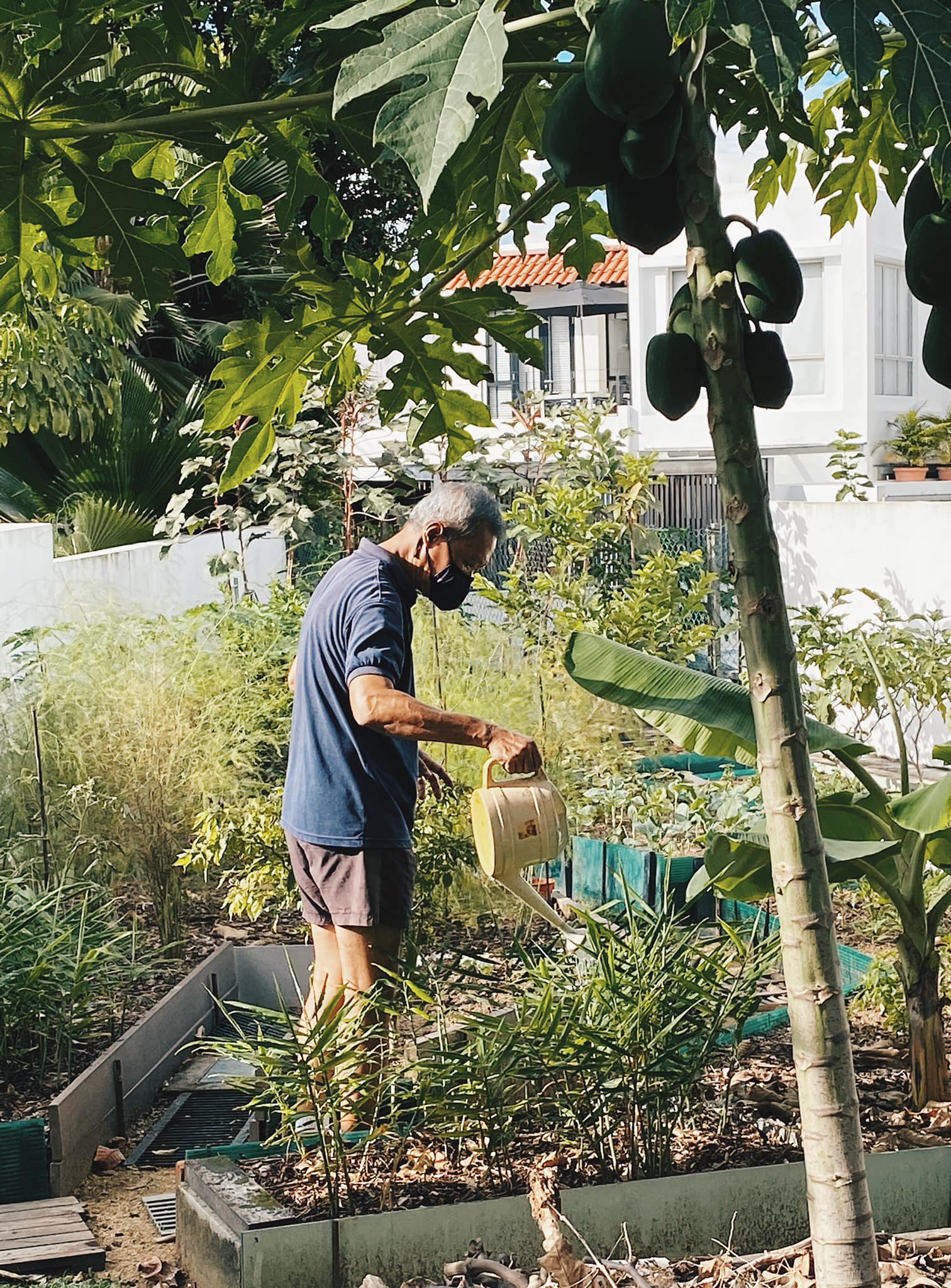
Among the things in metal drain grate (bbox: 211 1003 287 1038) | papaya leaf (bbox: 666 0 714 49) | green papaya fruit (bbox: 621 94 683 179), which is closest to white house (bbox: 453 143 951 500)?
metal drain grate (bbox: 211 1003 287 1038)

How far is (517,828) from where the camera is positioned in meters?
4.46

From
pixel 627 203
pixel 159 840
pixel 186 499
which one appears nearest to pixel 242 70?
pixel 627 203

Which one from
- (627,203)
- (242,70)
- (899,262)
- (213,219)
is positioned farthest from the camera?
(899,262)

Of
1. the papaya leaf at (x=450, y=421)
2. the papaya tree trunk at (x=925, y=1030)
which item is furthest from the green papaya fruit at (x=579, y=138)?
the papaya tree trunk at (x=925, y=1030)

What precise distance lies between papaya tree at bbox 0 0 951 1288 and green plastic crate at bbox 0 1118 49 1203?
8.14ft

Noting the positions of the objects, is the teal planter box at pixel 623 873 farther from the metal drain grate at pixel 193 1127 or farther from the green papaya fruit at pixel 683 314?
the green papaya fruit at pixel 683 314

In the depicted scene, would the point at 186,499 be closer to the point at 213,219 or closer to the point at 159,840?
the point at 159,840

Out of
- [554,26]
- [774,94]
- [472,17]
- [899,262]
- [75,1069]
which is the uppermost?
[899,262]

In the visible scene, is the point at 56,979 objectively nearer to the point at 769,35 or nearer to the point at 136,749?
the point at 136,749

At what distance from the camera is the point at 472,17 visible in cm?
161

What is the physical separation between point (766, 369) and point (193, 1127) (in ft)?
13.5

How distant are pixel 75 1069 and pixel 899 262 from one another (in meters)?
20.3

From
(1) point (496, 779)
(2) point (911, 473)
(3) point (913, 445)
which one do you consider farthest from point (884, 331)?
(1) point (496, 779)

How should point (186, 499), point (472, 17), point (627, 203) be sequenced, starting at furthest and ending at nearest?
point (186, 499) → point (627, 203) → point (472, 17)
